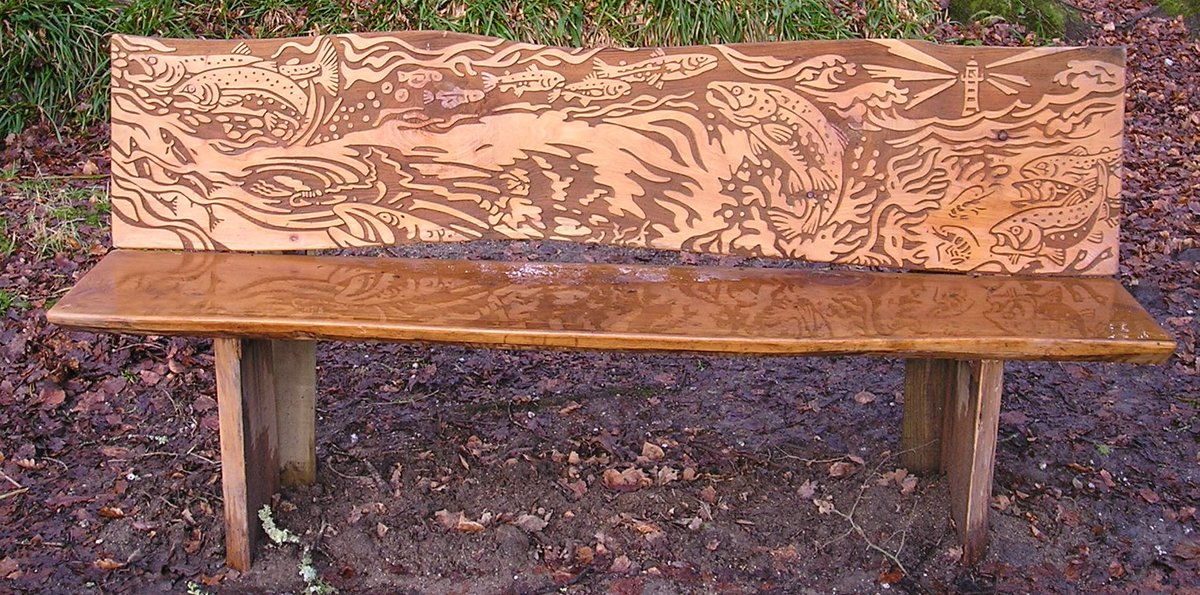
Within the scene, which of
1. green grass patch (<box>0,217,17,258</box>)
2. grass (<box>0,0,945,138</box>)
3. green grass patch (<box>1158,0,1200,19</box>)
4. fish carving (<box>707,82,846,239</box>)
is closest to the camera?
fish carving (<box>707,82,846,239</box>)

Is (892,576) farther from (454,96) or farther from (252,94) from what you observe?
(252,94)

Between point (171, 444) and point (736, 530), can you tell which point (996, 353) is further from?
point (171, 444)

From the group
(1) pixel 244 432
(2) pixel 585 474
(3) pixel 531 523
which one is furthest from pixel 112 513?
(2) pixel 585 474

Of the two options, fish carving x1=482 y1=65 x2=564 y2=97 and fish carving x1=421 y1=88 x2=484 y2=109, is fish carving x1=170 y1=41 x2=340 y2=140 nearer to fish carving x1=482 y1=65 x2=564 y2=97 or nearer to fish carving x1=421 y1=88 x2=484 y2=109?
fish carving x1=421 y1=88 x2=484 y2=109

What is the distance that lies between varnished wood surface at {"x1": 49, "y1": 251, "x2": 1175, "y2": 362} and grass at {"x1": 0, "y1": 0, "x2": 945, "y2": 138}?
276cm

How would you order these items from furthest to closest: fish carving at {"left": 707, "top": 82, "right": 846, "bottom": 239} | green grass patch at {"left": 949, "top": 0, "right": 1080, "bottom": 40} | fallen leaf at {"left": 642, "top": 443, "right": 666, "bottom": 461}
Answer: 1. green grass patch at {"left": 949, "top": 0, "right": 1080, "bottom": 40}
2. fallen leaf at {"left": 642, "top": 443, "right": 666, "bottom": 461}
3. fish carving at {"left": 707, "top": 82, "right": 846, "bottom": 239}

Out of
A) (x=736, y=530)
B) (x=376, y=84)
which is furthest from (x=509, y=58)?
(x=736, y=530)

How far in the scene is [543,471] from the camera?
322cm

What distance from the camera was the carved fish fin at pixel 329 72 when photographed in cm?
302

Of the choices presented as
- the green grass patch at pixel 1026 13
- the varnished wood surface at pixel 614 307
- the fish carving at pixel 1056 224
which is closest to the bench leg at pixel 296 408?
the varnished wood surface at pixel 614 307

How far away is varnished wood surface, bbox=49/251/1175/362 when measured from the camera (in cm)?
244

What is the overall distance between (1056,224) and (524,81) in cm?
Result: 146

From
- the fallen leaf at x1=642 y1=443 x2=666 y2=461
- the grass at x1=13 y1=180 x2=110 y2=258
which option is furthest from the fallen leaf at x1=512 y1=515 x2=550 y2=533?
the grass at x1=13 y1=180 x2=110 y2=258

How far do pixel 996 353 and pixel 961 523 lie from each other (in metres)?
0.62
